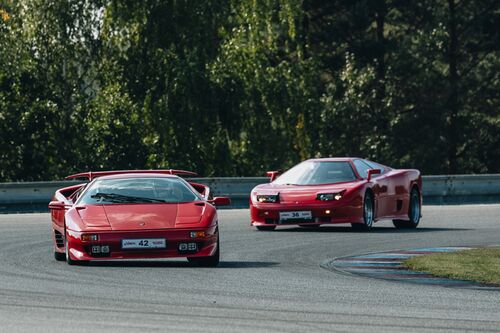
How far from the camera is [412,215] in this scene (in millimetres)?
24062

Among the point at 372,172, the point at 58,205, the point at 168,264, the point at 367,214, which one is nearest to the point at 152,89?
the point at 372,172

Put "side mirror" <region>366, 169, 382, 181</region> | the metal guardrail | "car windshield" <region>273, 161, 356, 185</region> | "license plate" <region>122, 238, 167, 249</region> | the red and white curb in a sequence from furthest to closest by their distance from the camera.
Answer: the metal guardrail, "car windshield" <region>273, 161, 356, 185</region>, "side mirror" <region>366, 169, 382, 181</region>, "license plate" <region>122, 238, 167, 249</region>, the red and white curb

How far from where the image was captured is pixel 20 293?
41.2 feet

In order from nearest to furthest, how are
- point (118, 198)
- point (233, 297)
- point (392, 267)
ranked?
point (233, 297) < point (392, 267) < point (118, 198)

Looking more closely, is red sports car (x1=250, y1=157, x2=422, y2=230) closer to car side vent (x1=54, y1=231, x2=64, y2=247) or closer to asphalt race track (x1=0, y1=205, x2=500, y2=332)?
asphalt race track (x1=0, y1=205, x2=500, y2=332)

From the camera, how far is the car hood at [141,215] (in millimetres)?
15469

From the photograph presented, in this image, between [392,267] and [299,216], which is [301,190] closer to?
[299,216]

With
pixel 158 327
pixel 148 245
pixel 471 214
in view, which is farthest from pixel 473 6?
pixel 158 327

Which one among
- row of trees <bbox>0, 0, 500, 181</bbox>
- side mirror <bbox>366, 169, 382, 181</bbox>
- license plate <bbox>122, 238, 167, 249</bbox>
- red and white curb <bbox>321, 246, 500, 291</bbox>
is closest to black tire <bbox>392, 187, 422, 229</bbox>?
side mirror <bbox>366, 169, 382, 181</bbox>

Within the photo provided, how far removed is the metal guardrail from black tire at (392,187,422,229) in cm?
749

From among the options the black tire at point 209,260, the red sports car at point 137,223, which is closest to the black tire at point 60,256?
the red sports car at point 137,223

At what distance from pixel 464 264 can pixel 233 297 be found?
4471 millimetres

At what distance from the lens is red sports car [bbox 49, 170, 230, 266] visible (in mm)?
15328

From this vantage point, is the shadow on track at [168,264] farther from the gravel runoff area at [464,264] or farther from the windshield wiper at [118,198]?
the gravel runoff area at [464,264]
